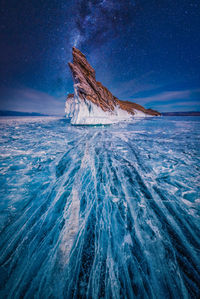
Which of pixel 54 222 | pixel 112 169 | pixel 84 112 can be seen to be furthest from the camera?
pixel 84 112

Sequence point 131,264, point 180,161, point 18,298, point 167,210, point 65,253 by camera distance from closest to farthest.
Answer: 1. point 18,298
2. point 131,264
3. point 65,253
4. point 167,210
5. point 180,161

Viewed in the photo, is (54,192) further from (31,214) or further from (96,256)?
(96,256)

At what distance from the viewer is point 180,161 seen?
367 centimetres

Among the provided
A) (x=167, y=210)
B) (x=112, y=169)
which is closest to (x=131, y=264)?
(x=167, y=210)

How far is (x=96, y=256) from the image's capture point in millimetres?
1281

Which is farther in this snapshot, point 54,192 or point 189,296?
point 54,192

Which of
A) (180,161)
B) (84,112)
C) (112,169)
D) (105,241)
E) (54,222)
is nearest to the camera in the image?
(105,241)

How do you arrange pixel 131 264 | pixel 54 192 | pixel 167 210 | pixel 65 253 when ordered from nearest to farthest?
pixel 131 264, pixel 65 253, pixel 167 210, pixel 54 192

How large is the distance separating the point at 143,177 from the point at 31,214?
8.64 ft

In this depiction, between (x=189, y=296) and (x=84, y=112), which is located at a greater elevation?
(x=84, y=112)

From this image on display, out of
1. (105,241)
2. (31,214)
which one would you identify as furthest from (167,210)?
(31,214)

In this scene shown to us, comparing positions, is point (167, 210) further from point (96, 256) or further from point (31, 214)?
point (31, 214)

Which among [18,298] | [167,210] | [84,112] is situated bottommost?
[18,298]

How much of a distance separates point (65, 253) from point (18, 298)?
0.49 meters
